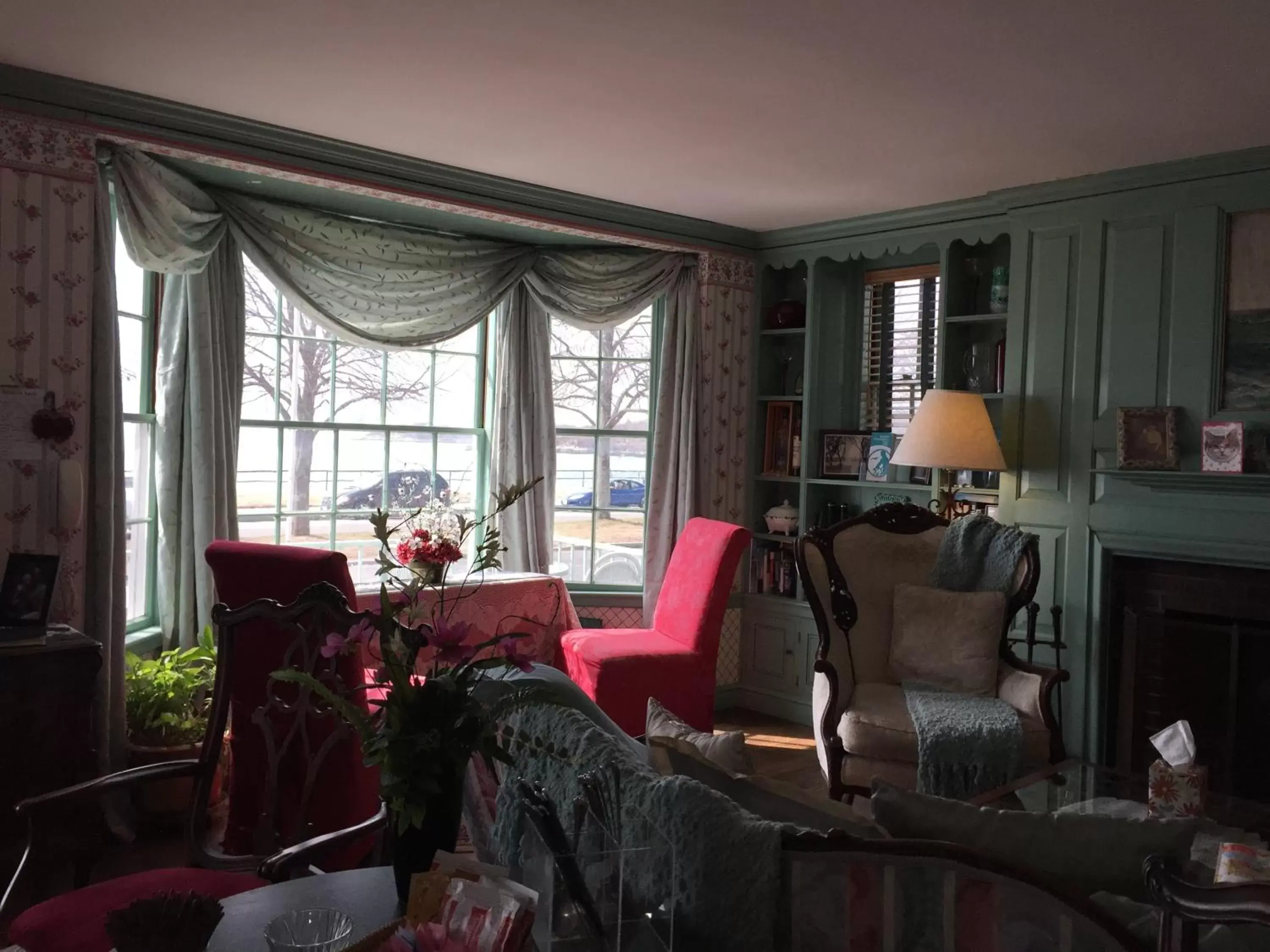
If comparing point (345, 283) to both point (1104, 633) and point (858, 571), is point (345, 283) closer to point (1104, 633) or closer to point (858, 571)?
point (858, 571)

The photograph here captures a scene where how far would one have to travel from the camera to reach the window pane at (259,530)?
4.71 metres

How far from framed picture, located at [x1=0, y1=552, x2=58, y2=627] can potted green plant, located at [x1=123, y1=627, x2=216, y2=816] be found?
22.0 inches

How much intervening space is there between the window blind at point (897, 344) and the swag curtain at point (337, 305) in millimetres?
973

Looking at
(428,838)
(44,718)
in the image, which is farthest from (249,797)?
(428,838)

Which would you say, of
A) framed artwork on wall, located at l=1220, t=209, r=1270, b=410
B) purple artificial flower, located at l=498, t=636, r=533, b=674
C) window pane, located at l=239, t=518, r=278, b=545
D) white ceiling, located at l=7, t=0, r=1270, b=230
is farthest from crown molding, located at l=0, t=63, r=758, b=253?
purple artificial flower, located at l=498, t=636, r=533, b=674

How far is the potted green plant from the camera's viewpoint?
3.68 m

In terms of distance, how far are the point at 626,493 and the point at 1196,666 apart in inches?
115

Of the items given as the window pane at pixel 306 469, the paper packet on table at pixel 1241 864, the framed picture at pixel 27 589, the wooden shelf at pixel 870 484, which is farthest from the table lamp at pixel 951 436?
the framed picture at pixel 27 589

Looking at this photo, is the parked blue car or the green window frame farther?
the parked blue car

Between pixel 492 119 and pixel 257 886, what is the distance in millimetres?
2762

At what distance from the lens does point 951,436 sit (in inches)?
171

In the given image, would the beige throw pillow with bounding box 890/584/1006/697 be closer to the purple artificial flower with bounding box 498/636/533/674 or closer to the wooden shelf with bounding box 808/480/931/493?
the wooden shelf with bounding box 808/480/931/493

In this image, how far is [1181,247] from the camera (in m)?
4.07

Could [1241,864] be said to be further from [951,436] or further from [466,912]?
[951,436]
